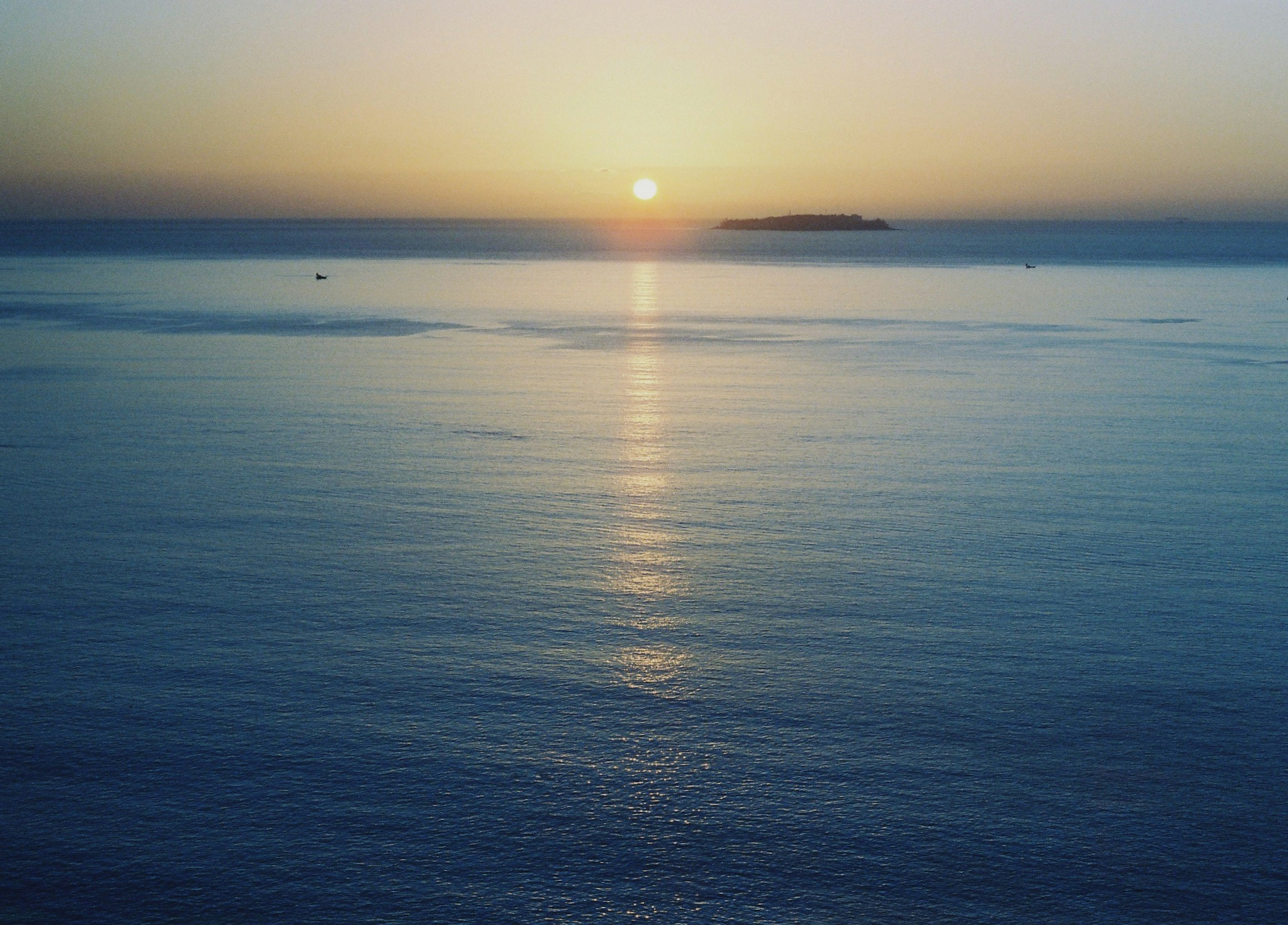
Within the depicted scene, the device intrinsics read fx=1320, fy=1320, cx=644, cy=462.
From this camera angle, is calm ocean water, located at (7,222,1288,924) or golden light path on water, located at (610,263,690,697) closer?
calm ocean water, located at (7,222,1288,924)

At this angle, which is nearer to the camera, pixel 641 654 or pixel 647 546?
pixel 641 654

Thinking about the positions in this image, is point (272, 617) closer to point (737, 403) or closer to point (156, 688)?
point (156, 688)

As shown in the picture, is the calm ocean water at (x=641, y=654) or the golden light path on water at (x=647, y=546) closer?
the calm ocean water at (x=641, y=654)

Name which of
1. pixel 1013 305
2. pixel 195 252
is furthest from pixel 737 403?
pixel 195 252
